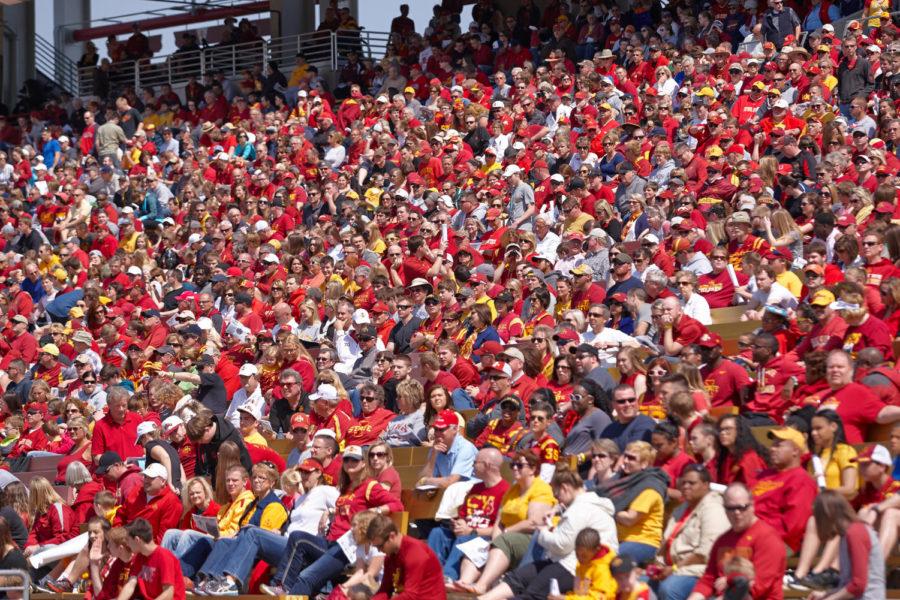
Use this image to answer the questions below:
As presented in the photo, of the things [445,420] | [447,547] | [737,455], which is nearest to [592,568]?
[737,455]

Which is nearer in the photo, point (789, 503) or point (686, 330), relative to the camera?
point (789, 503)

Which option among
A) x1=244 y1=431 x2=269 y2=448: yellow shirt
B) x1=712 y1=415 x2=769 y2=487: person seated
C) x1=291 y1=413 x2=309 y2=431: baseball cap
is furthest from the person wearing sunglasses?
x1=712 y1=415 x2=769 y2=487: person seated

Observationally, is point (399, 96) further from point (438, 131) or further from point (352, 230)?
point (352, 230)

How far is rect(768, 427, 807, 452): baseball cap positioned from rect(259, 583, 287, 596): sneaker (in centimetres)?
338

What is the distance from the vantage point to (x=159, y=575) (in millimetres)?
9969

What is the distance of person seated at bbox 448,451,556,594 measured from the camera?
9.55 m

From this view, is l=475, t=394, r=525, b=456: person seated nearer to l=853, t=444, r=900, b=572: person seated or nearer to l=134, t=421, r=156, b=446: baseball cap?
l=853, t=444, r=900, b=572: person seated

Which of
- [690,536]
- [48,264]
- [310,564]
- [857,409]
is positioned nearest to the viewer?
[690,536]

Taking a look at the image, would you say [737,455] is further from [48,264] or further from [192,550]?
[48,264]

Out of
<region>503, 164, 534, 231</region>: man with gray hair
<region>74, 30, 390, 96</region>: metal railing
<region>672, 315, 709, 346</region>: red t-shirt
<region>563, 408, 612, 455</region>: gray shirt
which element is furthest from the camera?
<region>74, 30, 390, 96</region>: metal railing

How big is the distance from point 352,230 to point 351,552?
29.7 ft

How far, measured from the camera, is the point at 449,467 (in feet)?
35.9

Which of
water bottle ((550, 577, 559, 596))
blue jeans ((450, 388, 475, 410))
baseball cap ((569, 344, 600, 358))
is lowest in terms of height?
water bottle ((550, 577, 559, 596))

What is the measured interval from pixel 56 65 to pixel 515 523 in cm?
2830
